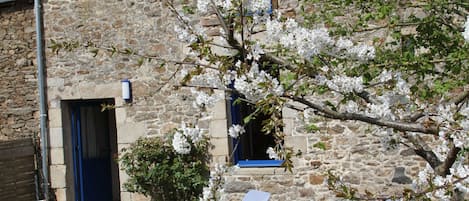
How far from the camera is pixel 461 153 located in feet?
11.0

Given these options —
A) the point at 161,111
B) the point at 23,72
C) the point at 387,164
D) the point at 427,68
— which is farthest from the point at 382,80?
the point at 23,72

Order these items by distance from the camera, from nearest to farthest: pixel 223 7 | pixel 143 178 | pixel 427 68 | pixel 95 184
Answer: pixel 223 7
pixel 427 68
pixel 143 178
pixel 95 184

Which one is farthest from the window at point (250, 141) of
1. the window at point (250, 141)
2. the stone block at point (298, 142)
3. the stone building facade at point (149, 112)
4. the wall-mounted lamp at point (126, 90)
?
the wall-mounted lamp at point (126, 90)

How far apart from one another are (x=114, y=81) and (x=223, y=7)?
499 cm

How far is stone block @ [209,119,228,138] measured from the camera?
7.31 meters

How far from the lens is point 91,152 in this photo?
9.32m

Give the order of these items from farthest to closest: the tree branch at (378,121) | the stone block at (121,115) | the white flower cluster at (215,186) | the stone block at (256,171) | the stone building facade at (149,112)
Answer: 1. the stone block at (121,115)
2. the stone block at (256,171)
3. the stone building facade at (149,112)
4. the white flower cluster at (215,186)
5. the tree branch at (378,121)

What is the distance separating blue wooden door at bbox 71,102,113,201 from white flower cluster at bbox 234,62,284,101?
6.06m

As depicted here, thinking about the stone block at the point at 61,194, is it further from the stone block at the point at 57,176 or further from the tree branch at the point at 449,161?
the tree branch at the point at 449,161

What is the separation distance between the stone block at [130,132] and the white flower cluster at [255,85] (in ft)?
16.3

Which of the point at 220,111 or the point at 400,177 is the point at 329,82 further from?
the point at 220,111

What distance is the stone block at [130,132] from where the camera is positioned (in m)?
7.76

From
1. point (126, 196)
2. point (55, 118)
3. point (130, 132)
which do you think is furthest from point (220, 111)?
point (55, 118)

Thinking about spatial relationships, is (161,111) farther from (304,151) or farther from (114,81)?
(304,151)
